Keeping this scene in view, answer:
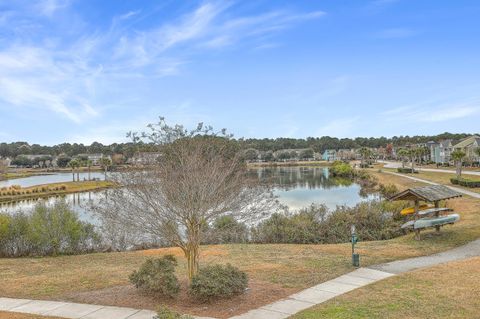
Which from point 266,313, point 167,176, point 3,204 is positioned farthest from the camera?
point 3,204

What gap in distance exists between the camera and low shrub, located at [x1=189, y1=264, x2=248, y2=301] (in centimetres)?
1055

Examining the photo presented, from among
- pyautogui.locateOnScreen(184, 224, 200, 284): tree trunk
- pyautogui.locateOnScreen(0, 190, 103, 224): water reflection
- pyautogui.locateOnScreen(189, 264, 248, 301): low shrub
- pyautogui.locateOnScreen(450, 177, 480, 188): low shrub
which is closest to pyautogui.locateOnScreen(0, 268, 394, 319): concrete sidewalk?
pyautogui.locateOnScreen(189, 264, 248, 301): low shrub

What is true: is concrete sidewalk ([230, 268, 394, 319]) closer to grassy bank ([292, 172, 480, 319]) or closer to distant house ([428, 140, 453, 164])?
grassy bank ([292, 172, 480, 319])

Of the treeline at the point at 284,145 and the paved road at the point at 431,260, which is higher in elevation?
the treeline at the point at 284,145

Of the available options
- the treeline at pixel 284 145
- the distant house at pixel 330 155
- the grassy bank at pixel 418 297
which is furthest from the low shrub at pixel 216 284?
the distant house at pixel 330 155

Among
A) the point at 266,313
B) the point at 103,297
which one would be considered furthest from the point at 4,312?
the point at 266,313

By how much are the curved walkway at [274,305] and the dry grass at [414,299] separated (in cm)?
42

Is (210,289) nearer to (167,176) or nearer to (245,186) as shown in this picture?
(167,176)

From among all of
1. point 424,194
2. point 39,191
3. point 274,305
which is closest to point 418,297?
point 274,305

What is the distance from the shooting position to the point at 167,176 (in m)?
12.0

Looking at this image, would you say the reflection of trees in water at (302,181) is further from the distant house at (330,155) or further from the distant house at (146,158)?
the distant house at (330,155)

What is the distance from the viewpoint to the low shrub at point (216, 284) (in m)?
10.5

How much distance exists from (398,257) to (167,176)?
9.21 metres

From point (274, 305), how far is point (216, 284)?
4.91ft
